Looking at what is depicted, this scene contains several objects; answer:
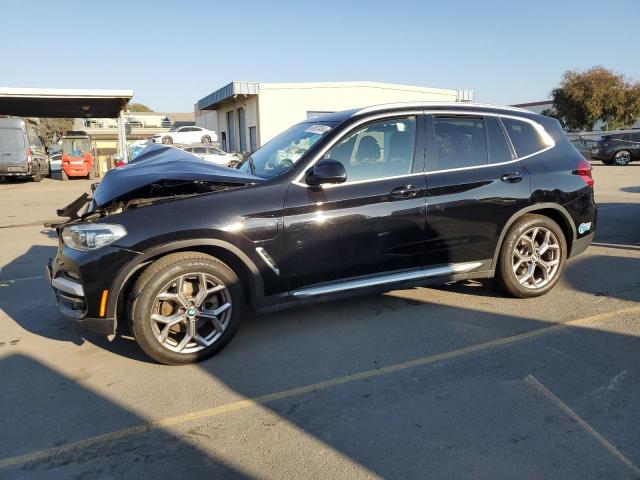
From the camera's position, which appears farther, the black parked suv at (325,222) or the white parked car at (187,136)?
the white parked car at (187,136)

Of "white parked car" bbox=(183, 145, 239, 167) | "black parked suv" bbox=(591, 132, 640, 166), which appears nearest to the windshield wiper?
"white parked car" bbox=(183, 145, 239, 167)

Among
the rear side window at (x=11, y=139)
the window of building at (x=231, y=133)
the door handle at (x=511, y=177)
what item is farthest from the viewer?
the window of building at (x=231, y=133)

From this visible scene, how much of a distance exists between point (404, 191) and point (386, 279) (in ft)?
2.50

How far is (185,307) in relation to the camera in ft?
12.2

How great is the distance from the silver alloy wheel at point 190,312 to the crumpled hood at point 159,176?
0.78m

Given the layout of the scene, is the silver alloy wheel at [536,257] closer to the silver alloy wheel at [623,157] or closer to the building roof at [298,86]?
the silver alloy wheel at [623,157]

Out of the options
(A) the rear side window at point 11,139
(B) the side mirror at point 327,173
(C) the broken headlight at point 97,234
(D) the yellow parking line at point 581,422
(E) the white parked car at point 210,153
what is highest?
(A) the rear side window at point 11,139

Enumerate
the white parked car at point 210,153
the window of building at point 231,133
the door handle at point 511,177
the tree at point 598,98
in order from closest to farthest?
the door handle at point 511,177 < the white parked car at point 210,153 < the window of building at point 231,133 < the tree at point 598,98

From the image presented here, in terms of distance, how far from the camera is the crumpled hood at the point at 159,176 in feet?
12.7

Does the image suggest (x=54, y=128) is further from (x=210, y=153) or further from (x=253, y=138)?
(x=210, y=153)

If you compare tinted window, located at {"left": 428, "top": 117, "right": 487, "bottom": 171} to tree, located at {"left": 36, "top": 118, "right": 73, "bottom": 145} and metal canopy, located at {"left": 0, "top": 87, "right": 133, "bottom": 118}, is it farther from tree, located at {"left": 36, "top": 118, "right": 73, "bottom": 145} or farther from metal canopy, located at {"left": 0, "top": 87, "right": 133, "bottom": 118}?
tree, located at {"left": 36, "top": 118, "right": 73, "bottom": 145}

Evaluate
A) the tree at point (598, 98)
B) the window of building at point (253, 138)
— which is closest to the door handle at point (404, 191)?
the window of building at point (253, 138)

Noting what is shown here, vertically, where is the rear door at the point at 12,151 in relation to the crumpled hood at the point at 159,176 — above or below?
above

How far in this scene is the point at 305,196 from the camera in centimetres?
400
